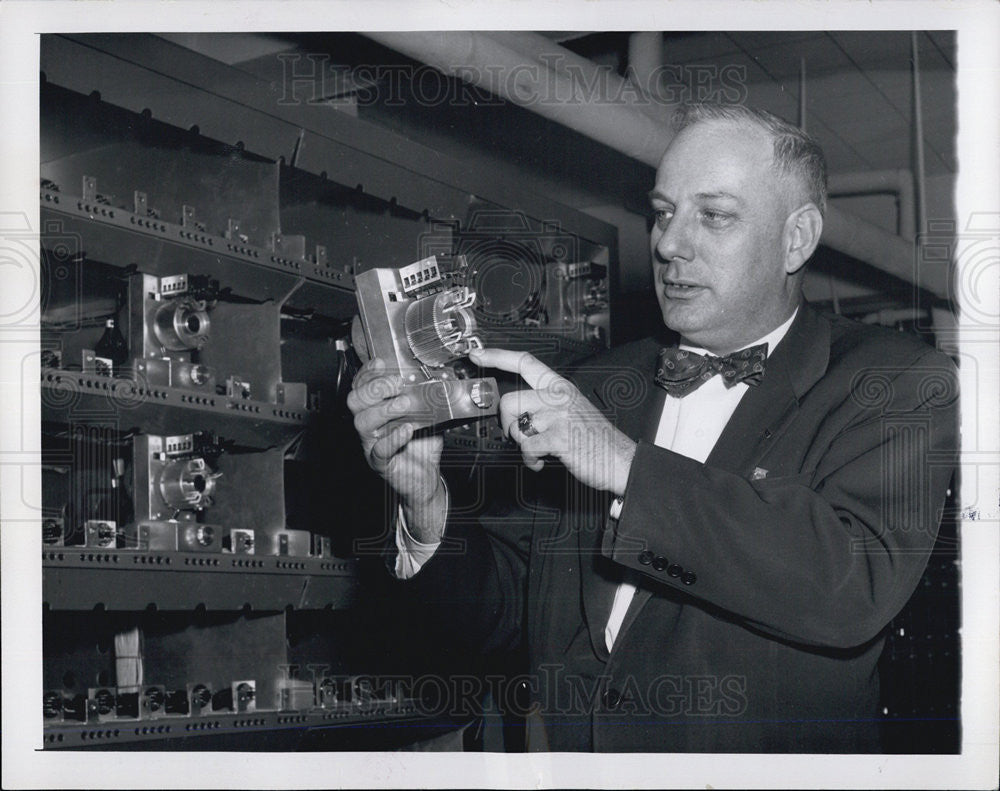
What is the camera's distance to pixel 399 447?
5.46ft

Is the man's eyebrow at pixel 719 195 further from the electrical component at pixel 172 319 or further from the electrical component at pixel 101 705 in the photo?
the electrical component at pixel 101 705

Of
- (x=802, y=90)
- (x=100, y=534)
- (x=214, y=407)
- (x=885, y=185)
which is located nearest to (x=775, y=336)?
(x=214, y=407)

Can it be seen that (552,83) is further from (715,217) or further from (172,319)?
(172,319)

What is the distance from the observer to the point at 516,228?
3.05 m

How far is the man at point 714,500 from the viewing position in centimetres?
152

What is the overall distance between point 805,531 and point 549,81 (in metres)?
1.54

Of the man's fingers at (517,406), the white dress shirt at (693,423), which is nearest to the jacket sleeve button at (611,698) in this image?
the white dress shirt at (693,423)

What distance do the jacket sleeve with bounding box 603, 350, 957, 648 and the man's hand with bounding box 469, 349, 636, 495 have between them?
0.10 ft

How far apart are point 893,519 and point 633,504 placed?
15.6 inches

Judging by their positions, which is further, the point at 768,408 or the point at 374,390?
the point at 768,408

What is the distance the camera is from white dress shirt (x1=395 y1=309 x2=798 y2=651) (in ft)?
6.10

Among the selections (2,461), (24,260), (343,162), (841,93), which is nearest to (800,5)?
(343,162)

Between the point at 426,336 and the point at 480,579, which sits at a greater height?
the point at 426,336

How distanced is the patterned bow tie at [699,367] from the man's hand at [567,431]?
445 millimetres
